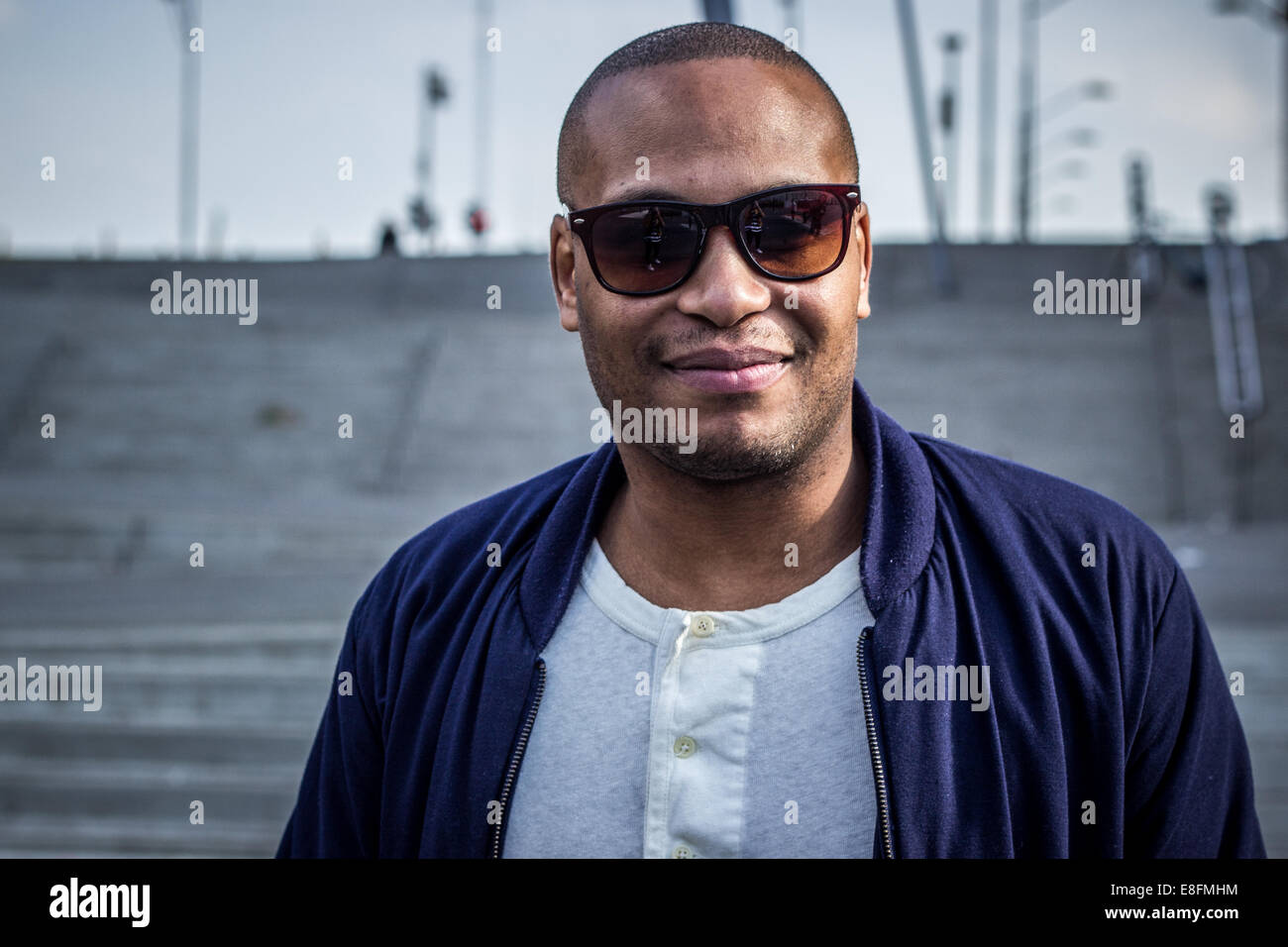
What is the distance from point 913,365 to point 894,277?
4.68m

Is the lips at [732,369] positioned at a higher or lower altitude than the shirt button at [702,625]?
higher

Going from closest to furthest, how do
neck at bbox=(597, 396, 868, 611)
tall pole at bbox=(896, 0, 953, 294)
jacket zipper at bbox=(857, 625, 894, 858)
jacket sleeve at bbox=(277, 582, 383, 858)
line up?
jacket zipper at bbox=(857, 625, 894, 858) → neck at bbox=(597, 396, 868, 611) → jacket sleeve at bbox=(277, 582, 383, 858) → tall pole at bbox=(896, 0, 953, 294)

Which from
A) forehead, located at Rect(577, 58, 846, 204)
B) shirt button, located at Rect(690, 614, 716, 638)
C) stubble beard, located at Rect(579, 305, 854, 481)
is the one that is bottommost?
shirt button, located at Rect(690, 614, 716, 638)

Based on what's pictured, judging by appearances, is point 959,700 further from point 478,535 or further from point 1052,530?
point 478,535

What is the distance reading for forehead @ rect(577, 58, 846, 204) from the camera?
1823 millimetres

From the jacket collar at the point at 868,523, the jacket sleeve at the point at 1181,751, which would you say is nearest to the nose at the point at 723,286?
the jacket collar at the point at 868,523

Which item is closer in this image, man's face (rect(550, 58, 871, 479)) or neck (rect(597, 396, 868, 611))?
man's face (rect(550, 58, 871, 479))

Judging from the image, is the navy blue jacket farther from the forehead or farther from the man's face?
the forehead

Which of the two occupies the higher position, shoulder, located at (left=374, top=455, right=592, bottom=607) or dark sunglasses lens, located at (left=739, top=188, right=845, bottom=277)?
dark sunglasses lens, located at (left=739, top=188, right=845, bottom=277)

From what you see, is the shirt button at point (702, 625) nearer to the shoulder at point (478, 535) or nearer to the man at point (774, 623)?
the man at point (774, 623)

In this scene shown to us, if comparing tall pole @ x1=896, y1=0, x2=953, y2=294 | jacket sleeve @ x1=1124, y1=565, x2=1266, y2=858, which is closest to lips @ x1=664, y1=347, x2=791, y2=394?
jacket sleeve @ x1=1124, y1=565, x2=1266, y2=858

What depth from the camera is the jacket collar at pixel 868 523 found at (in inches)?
73.5

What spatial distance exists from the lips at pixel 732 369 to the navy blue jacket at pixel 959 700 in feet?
1.02

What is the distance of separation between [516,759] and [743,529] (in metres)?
0.53
